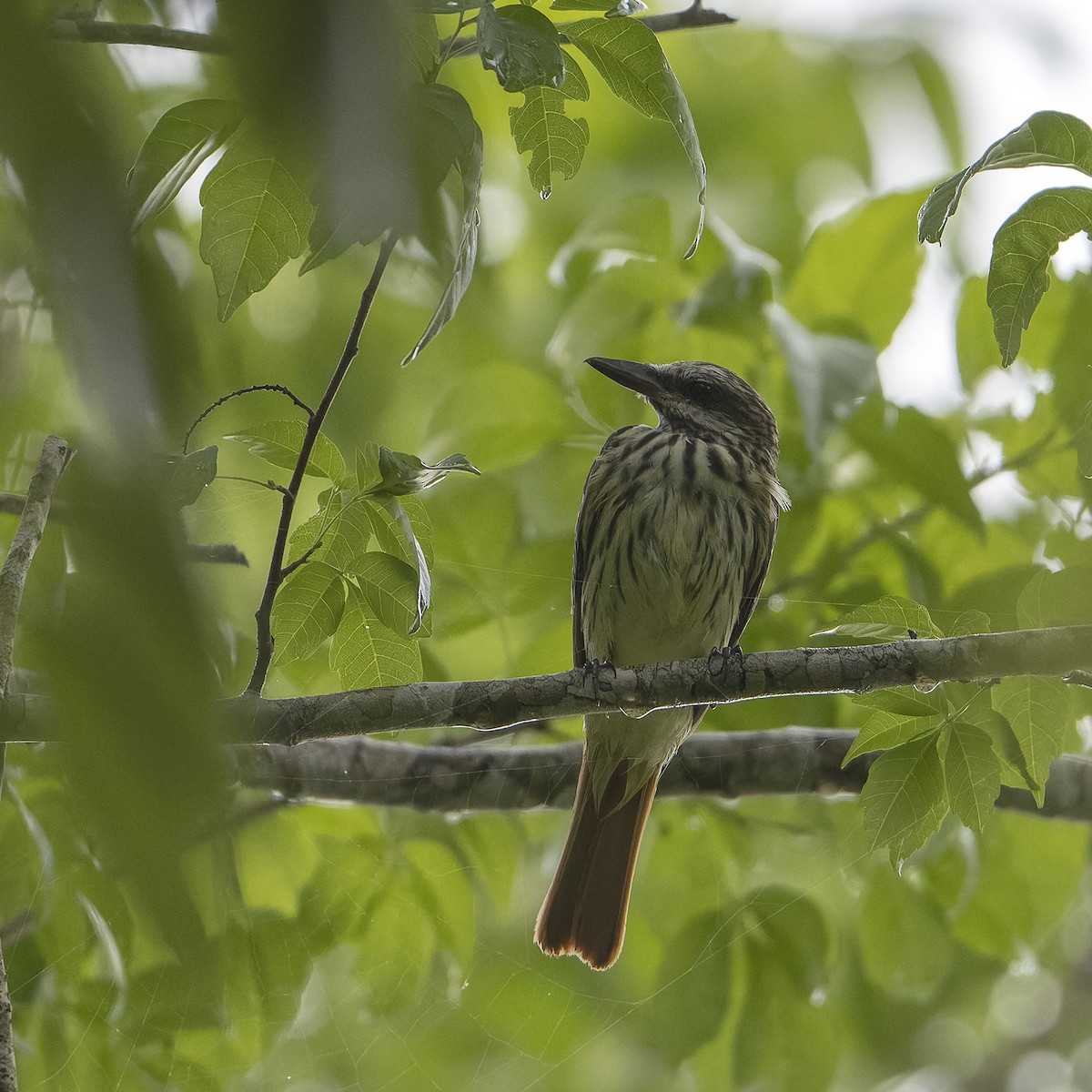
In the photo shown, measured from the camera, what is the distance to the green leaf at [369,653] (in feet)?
7.06

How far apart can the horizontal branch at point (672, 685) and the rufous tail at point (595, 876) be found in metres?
0.78

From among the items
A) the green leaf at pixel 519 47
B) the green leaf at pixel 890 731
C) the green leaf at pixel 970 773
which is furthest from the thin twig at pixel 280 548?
the green leaf at pixel 970 773

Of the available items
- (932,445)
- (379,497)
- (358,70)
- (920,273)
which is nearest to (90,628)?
(358,70)

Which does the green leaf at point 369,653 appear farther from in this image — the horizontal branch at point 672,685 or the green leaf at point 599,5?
the green leaf at point 599,5

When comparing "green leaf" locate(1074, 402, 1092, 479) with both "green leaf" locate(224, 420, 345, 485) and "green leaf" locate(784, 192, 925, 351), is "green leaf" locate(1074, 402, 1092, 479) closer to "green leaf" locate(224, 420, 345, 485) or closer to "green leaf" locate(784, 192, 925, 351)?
"green leaf" locate(224, 420, 345, 485)

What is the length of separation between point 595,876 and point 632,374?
1.40 meters

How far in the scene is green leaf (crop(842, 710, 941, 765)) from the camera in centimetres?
212

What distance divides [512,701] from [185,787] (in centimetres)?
201

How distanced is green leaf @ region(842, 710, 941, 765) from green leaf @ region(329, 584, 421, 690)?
30.8 inches

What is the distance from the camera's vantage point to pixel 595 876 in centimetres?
321

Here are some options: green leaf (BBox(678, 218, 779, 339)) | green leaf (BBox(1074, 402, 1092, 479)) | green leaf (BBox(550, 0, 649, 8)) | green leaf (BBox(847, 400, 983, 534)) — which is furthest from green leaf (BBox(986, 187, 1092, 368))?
green leaf (BBox(678, 218, 779, 339))

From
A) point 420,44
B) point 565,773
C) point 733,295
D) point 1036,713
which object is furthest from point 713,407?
point 420,44

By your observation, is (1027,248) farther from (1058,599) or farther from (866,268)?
(866,268)

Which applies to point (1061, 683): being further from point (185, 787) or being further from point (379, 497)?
point (185, 787)
